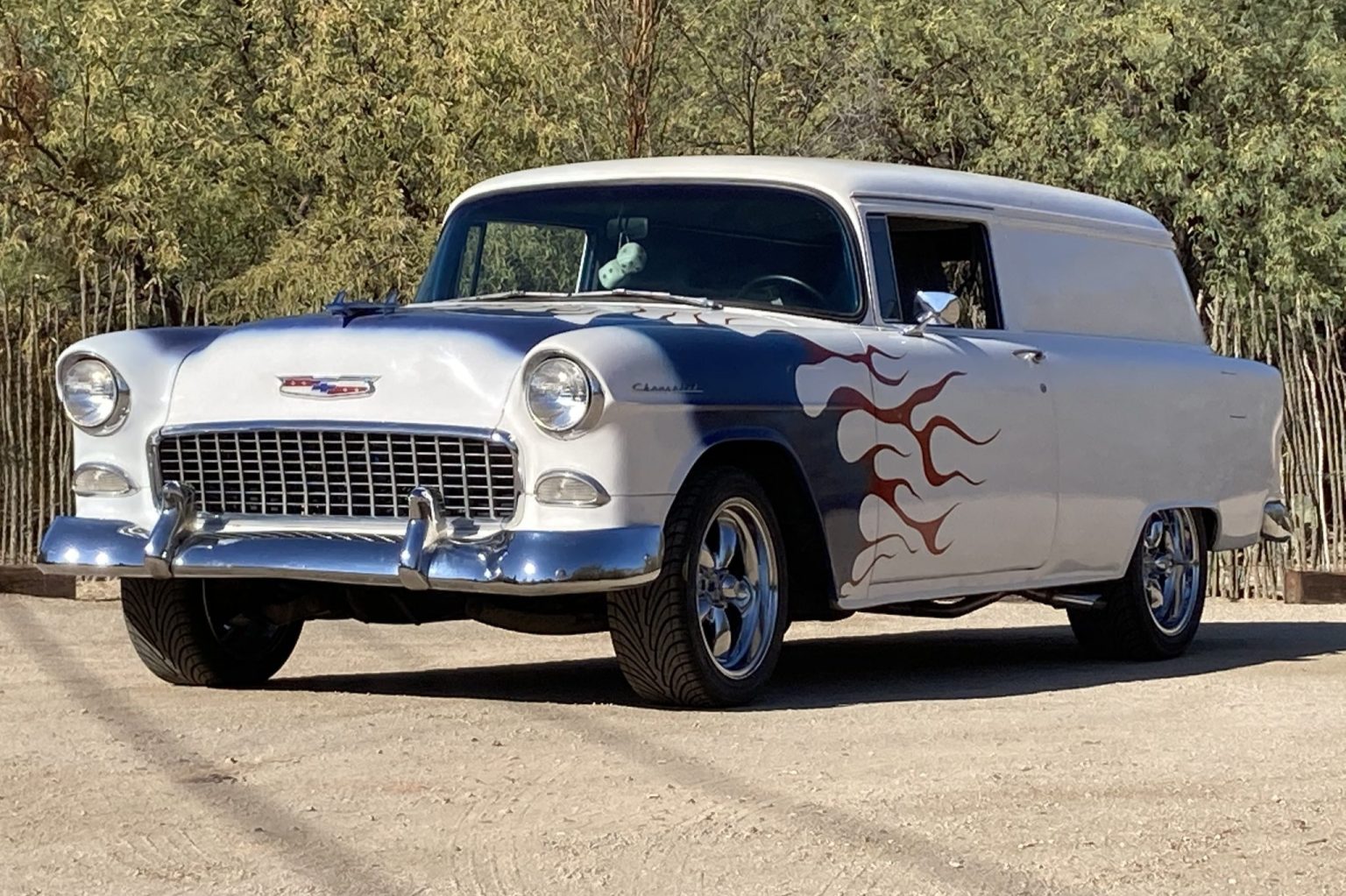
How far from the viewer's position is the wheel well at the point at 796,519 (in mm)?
7773

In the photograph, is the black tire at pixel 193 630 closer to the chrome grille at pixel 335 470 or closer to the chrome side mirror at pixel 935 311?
the chrome grille at pixel 335 470

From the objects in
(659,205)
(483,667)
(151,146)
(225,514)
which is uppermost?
(151,146)

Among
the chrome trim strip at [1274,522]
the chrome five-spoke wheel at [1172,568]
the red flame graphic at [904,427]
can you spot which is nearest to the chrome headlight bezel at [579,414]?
the red flame graphic at [904,427]

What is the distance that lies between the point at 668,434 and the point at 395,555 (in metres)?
0.89

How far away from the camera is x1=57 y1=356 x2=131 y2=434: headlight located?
7809 mm

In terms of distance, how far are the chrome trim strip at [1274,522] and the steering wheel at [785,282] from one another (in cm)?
337

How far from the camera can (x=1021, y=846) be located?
5246 millimetres

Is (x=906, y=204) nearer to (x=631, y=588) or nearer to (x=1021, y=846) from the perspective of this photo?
(x=631, y=588)

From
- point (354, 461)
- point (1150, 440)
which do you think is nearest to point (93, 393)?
point (354, 461)

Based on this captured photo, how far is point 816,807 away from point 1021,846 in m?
0.62

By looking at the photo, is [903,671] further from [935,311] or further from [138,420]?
[138,420]

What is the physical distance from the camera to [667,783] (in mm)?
6035

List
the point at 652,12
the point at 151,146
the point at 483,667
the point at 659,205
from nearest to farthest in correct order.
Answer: the point at 659,205 → the point at 483,667 → the point at 652,12 → the point at 151,146

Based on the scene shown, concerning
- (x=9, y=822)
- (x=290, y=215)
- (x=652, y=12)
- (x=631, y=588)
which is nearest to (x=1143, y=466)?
(x=631, y=588)
